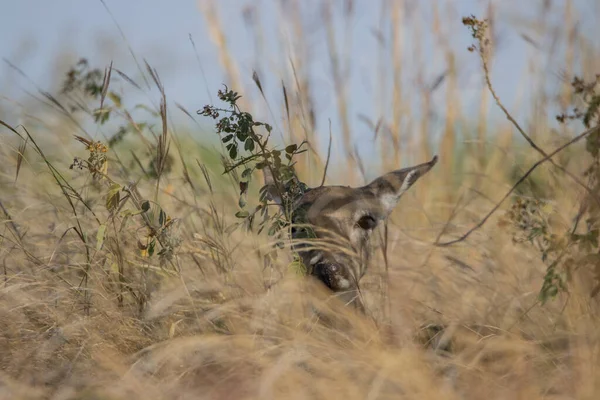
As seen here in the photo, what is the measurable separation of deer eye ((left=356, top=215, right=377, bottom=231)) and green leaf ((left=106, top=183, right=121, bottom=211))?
1.02m

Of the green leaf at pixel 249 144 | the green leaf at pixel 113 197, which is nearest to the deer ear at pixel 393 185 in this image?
the green leaf at pixel 249 144

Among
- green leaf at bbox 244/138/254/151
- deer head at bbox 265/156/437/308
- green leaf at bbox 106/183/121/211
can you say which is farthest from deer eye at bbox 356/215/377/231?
green leaf at bbox 106/183/121/211

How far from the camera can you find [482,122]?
603 centimetres

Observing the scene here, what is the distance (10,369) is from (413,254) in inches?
83.0

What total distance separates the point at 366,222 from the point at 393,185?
198mm

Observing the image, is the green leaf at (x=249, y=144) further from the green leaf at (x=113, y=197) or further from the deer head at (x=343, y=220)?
the green leaf at (x=113, y=197)

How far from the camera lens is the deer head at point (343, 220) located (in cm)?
381

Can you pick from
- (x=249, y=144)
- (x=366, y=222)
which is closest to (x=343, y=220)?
(x=366, y=222)

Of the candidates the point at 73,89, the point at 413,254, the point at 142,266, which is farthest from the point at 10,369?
the point at 413,254

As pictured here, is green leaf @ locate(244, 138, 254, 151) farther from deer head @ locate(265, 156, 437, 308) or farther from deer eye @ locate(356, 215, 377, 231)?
deer eye @ locate(356, 215, 377, 231)

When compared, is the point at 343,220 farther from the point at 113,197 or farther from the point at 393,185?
the point at 113,197

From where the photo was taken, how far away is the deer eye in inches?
157

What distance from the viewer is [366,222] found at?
4.00m

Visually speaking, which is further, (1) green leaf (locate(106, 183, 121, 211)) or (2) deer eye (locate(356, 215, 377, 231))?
(2) deer eye (locate(356, 215, 377, 231))
